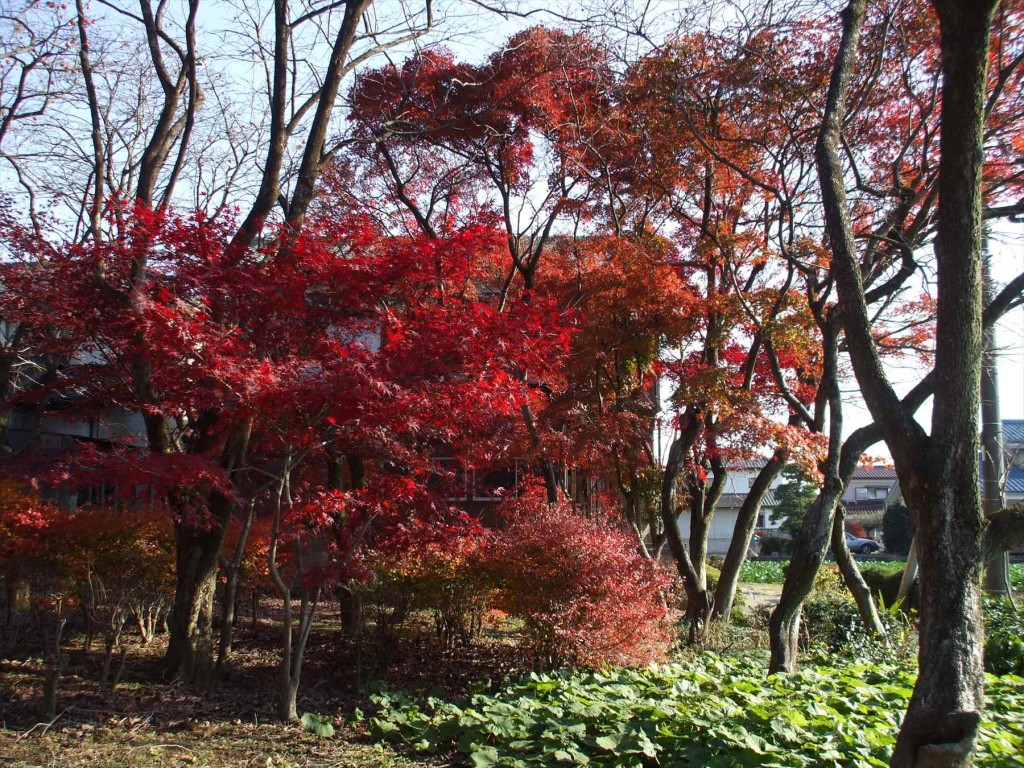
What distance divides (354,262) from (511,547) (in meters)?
3.19

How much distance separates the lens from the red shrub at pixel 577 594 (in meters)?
7.43

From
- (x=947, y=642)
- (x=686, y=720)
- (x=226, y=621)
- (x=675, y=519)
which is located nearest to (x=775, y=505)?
(x=675, y=519)

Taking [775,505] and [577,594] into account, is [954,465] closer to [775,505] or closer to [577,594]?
[577,594]

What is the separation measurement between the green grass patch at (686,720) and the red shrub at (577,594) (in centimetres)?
37

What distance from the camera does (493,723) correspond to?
580cm

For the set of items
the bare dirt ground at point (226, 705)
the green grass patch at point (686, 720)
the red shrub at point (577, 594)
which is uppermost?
the red shrub at point (577, 594)

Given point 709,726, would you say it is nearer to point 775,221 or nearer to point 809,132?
point 809,132

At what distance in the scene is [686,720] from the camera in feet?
16.9

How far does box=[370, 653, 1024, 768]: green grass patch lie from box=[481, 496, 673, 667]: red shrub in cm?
37

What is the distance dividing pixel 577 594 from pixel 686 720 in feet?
8.04

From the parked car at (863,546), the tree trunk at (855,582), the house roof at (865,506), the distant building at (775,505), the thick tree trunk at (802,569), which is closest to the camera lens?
the thick tree trunk at (802,569)

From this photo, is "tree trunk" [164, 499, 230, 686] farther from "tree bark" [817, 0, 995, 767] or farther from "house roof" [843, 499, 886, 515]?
"house roof" [843, 499, 886, 515]

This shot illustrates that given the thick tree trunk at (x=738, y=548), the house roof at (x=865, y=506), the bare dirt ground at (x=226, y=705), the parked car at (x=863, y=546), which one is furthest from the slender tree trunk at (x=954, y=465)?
the house roof at (x=865, y=506)

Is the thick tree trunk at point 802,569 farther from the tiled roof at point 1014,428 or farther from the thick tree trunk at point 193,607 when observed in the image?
the tiled roof at point 1014,428
